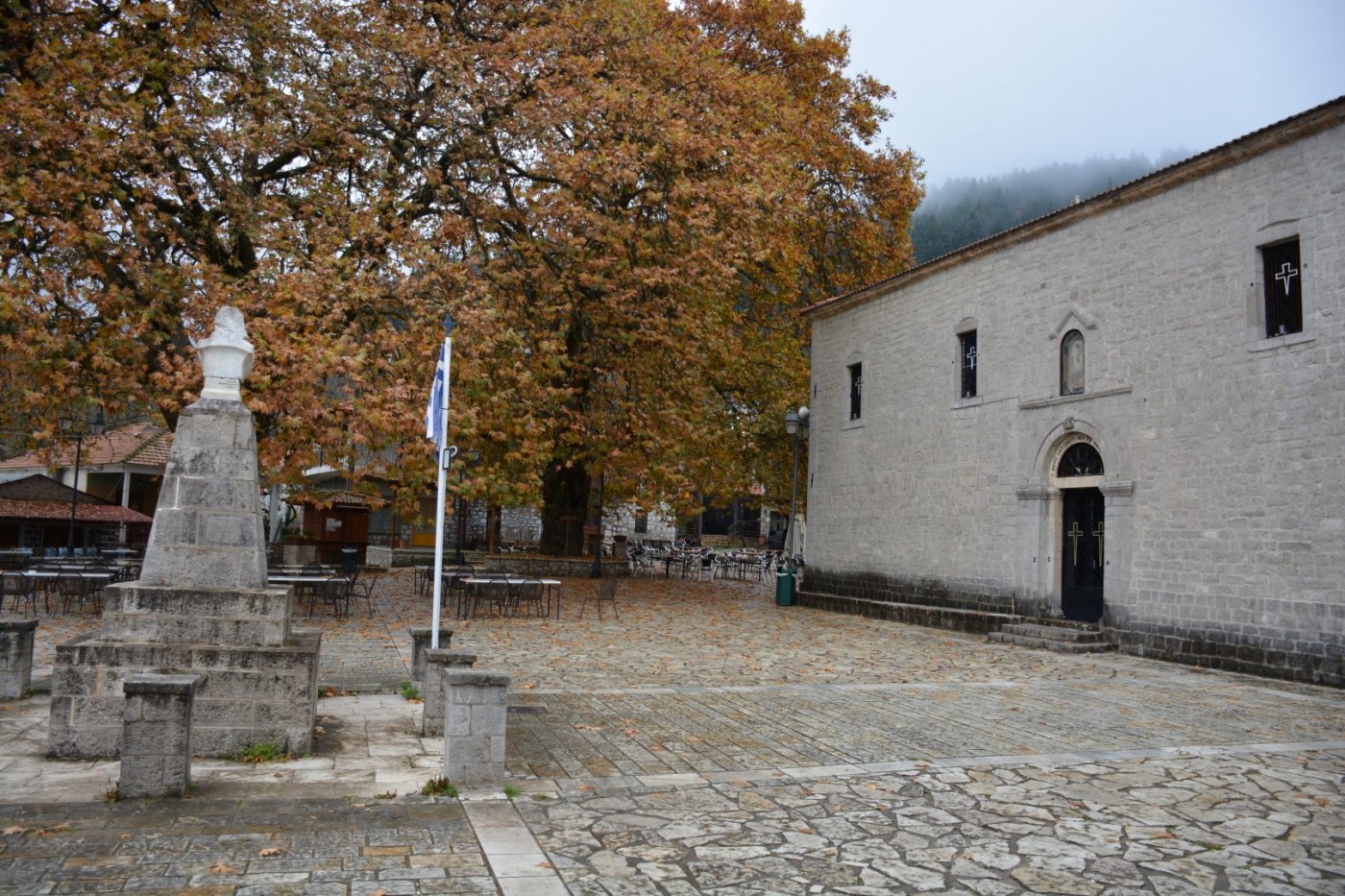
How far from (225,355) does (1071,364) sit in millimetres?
13654

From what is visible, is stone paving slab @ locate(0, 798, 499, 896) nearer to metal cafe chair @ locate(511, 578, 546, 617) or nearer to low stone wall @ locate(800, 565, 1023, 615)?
metal cafe chair @ locate(511, 578, 546, 617)

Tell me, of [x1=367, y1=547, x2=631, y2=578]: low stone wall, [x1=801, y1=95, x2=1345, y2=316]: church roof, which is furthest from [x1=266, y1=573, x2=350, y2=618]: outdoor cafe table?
[x1=801, y1=95, x2=1345, y2=316]: church roof

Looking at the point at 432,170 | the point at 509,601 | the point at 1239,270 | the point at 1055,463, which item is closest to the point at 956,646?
the point at 1055,463

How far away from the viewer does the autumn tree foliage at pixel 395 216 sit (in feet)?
46.3

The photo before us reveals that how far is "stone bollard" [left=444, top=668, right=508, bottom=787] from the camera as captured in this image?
20.3ft

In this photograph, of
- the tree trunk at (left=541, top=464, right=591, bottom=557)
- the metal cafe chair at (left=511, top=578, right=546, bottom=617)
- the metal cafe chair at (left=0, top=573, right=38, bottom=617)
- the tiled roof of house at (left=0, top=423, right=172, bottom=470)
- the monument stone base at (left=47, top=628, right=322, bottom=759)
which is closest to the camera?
the monument stone base at (left=47, top=628, right=322, bottom=759)

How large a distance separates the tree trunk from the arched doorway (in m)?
14.0

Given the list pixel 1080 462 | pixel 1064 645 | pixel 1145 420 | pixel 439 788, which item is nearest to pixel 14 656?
pixel 439 788

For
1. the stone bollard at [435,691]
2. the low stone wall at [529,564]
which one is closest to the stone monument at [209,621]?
the stone bollard at [435,691]

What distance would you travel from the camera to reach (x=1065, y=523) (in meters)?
16.7

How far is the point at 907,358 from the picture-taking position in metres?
21.0

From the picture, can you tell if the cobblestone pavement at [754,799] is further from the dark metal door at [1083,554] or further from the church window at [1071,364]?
the church window at [1071,364]

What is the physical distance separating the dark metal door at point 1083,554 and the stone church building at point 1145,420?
36mm

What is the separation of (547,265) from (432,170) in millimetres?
2824
